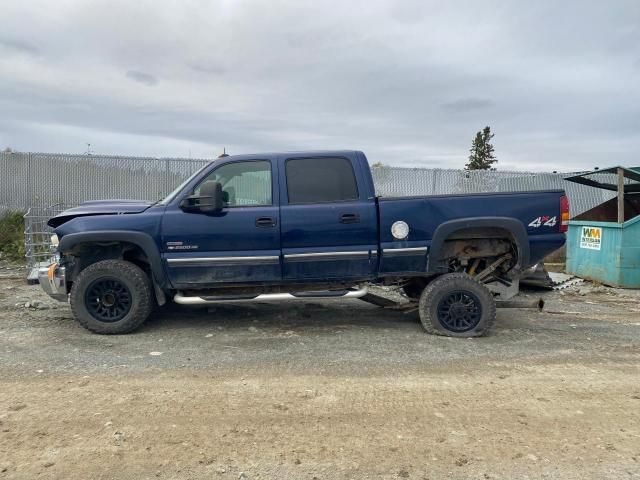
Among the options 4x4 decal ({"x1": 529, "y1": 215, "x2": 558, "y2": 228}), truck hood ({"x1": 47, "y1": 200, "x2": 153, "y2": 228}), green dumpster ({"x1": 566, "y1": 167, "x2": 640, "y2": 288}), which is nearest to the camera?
4x4 decal ({"x1": 529, "y1": 215, "x2": 558, "y2": 228})

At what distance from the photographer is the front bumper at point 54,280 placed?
5.96 metres

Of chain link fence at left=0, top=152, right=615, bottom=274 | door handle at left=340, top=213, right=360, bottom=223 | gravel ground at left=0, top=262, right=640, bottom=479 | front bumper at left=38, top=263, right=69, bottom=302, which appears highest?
chain link fence at left=0, top=152, right=615, bottom=274

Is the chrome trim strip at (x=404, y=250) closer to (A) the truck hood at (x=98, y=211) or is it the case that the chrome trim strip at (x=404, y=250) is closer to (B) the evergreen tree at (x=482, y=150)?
(A) the truck hood at (x=98, y=211)

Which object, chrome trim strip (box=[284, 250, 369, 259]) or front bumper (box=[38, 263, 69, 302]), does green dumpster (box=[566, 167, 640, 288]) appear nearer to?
chrome trim strip (box=[284, 250, 369, 259])

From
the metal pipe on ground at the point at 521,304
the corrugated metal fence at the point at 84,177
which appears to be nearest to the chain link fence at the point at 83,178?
the corrugated metal fence at the point at 84,177

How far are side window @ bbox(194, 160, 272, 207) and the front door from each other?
3 cm

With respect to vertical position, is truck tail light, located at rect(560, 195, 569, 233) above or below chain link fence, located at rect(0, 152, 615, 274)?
below

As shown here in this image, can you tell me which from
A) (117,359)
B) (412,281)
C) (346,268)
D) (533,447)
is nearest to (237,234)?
(346,268)

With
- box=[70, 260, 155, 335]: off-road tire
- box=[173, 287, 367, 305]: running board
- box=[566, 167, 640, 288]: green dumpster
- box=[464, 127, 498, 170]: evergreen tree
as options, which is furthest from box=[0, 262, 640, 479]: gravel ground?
box=[464, 127, 498, 170]: evergreen tree

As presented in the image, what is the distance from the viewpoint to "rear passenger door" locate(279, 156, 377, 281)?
225 inches

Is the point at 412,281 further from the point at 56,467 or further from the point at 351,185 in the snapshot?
the point at 56,467

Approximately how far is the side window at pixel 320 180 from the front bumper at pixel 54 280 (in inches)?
112

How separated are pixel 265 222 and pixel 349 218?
3.09 feet

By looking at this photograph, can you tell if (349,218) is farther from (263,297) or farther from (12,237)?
(12,237)
